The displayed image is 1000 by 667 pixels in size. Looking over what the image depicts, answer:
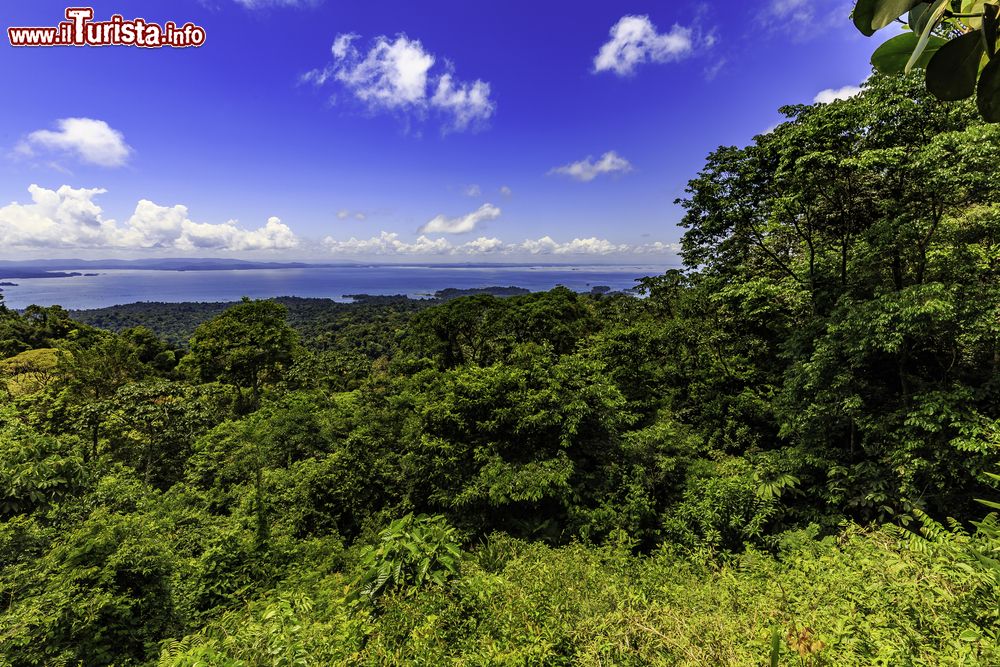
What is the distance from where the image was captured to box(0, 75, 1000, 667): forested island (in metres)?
3.36

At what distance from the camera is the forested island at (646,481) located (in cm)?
336

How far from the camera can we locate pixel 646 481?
28.0 ft

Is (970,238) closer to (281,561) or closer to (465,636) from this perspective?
(465,636)

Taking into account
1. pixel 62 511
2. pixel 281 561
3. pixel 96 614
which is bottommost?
pixel 281 561

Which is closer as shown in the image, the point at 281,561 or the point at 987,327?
the point at 987,327

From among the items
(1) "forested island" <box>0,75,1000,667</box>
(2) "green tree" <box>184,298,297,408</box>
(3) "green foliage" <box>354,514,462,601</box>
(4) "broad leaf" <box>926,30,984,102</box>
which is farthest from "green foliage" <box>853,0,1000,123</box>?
(2) "green tree" <box>184,298,297,408</box>

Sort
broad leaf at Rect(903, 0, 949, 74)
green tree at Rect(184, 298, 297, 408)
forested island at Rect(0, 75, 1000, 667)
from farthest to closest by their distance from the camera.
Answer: green tree at Rect(184, 298, 297, 408)
forested island at Rect(0, 75, 1000, 667)
broad leaf at Rect(903, 0, 949, 74)

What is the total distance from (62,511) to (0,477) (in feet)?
2.37

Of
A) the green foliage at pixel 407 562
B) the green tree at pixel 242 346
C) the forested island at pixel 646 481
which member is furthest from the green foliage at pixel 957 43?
the green tree at pixel 242 346

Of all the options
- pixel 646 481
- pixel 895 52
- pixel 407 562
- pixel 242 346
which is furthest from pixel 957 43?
pixel 242 346

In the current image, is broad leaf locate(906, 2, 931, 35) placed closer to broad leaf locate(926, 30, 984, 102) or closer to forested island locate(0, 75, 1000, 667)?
broad leaf locate(926, 30, 984, 102)

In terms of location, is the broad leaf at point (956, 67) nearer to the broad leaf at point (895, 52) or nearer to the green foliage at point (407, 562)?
the broad leaf at point (895, 52)

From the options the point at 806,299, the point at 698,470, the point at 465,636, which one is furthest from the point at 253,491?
the point at 806,299

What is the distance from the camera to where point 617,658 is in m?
3.11
